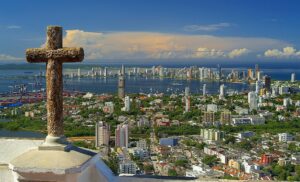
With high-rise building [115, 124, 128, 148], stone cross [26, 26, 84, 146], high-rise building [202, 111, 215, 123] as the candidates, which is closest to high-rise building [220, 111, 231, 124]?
high-rise building [202, 111, 215, 123]

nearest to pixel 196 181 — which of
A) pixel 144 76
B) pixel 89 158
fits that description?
pixel 89 158

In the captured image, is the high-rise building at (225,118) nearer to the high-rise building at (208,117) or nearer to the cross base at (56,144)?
the high-rise building at (208,117)

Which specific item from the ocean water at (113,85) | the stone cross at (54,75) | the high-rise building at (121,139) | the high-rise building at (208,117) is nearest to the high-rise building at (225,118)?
the high-rise building at (208,117)

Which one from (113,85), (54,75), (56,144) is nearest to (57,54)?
(54,75)

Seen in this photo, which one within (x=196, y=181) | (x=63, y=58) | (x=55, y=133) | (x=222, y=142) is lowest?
(x=222, y=142)

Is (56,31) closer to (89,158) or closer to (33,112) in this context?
(89,158)

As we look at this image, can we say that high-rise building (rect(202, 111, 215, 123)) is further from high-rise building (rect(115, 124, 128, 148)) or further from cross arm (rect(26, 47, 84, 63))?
cross arm (rect(26, 47, 84, 63))

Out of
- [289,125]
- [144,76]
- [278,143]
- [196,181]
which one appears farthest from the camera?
[144,76]

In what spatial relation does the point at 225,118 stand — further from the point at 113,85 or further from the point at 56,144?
the point at 113,85

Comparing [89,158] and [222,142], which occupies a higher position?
Result: [89,158]
